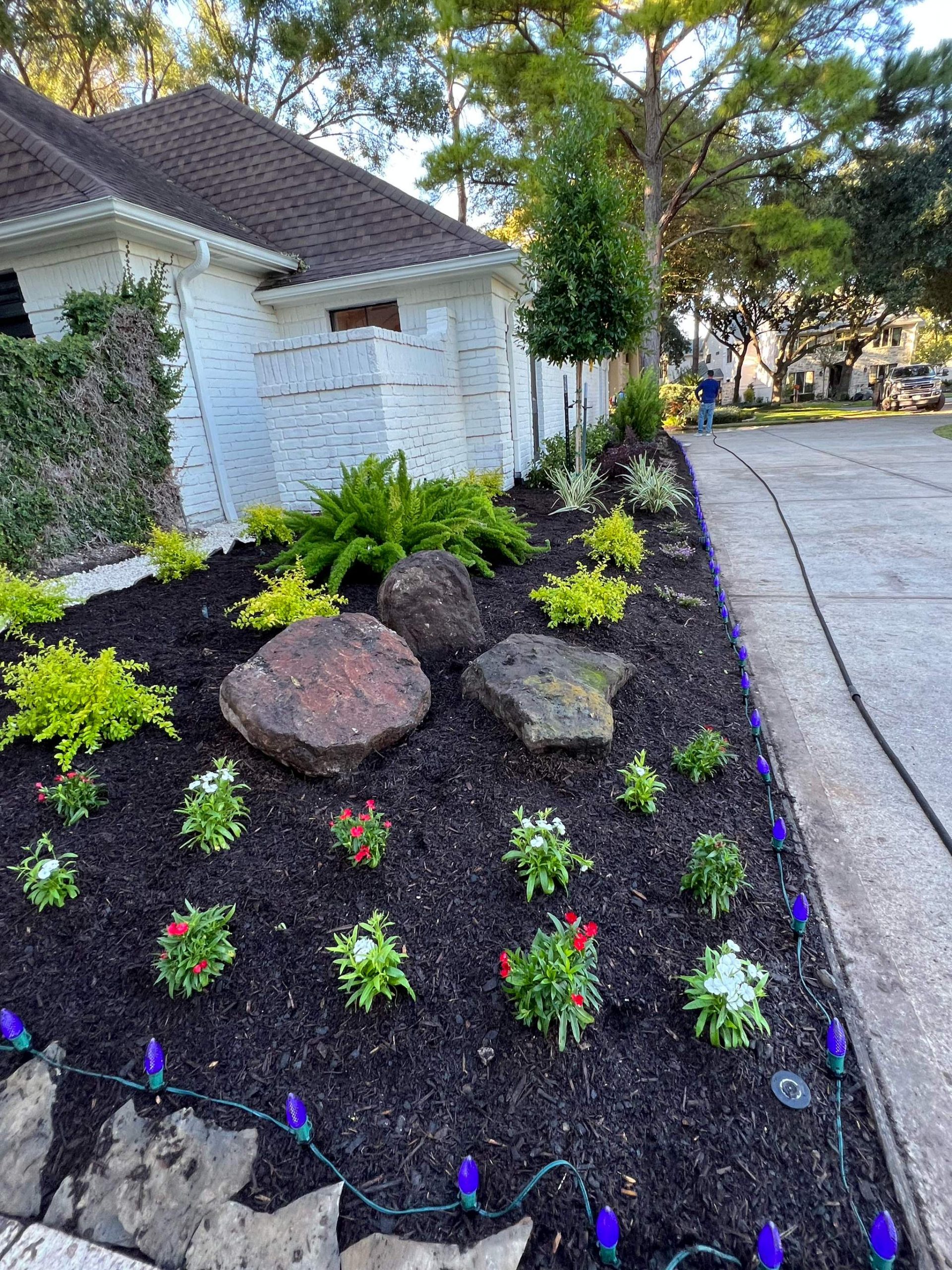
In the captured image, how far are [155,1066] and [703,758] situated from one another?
1.93 m

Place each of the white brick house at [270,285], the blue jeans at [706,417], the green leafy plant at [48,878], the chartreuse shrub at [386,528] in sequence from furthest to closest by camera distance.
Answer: the blue jeans at [706,417] < the white brick house at [270,285] < the chartreuse shrub at [386,528] < the green leafy plant at [48,878]

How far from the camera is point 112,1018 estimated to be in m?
1.61

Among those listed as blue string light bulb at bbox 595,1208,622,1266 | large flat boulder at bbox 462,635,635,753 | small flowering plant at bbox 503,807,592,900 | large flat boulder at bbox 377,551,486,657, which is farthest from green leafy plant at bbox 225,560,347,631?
blue string light bulb at bbox 595,1208,622,1266

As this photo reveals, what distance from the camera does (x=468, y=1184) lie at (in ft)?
3.90

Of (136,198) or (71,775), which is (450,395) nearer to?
(136,198)

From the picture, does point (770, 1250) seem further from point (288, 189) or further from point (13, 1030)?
point (288, 189)

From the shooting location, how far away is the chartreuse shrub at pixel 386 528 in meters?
3.96

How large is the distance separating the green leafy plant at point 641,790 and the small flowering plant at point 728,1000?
0.67m

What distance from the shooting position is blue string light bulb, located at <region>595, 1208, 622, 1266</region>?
110 cm

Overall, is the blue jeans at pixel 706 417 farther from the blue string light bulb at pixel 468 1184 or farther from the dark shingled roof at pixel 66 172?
the blue string light bulb at pixel 468 1184

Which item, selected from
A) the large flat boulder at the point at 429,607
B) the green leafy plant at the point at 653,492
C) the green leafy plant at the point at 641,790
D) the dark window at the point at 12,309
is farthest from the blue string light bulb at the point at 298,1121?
the dark window at the point at 12,309

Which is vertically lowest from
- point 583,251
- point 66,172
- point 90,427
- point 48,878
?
point 48,878

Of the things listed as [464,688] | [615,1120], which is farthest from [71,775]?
[615,1120]

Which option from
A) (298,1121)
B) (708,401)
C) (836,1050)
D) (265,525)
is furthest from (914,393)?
(298,1121)
